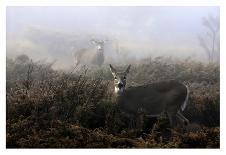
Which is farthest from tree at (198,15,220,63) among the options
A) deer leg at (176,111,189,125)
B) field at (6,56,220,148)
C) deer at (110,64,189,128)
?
deer leg at (176,111,189,125)

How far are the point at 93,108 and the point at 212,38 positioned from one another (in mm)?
2478

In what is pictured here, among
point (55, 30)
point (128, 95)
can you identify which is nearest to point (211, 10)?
point (128, 95)

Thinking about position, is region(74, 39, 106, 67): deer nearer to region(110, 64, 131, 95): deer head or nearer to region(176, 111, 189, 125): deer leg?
region(110, 64, 131, 95): deer head

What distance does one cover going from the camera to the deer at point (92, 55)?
8789 mm

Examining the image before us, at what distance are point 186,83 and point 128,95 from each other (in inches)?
41.8

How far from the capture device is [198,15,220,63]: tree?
8.55 m

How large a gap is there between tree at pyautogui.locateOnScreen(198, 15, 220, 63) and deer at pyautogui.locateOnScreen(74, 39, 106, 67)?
1.87 m

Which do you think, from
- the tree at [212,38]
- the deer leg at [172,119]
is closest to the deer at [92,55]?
the deer leg at [172,119]

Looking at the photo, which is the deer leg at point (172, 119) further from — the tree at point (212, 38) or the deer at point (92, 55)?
the deer at point (92, 55)

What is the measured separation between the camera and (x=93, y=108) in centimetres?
849

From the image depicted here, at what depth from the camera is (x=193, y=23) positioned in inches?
344
